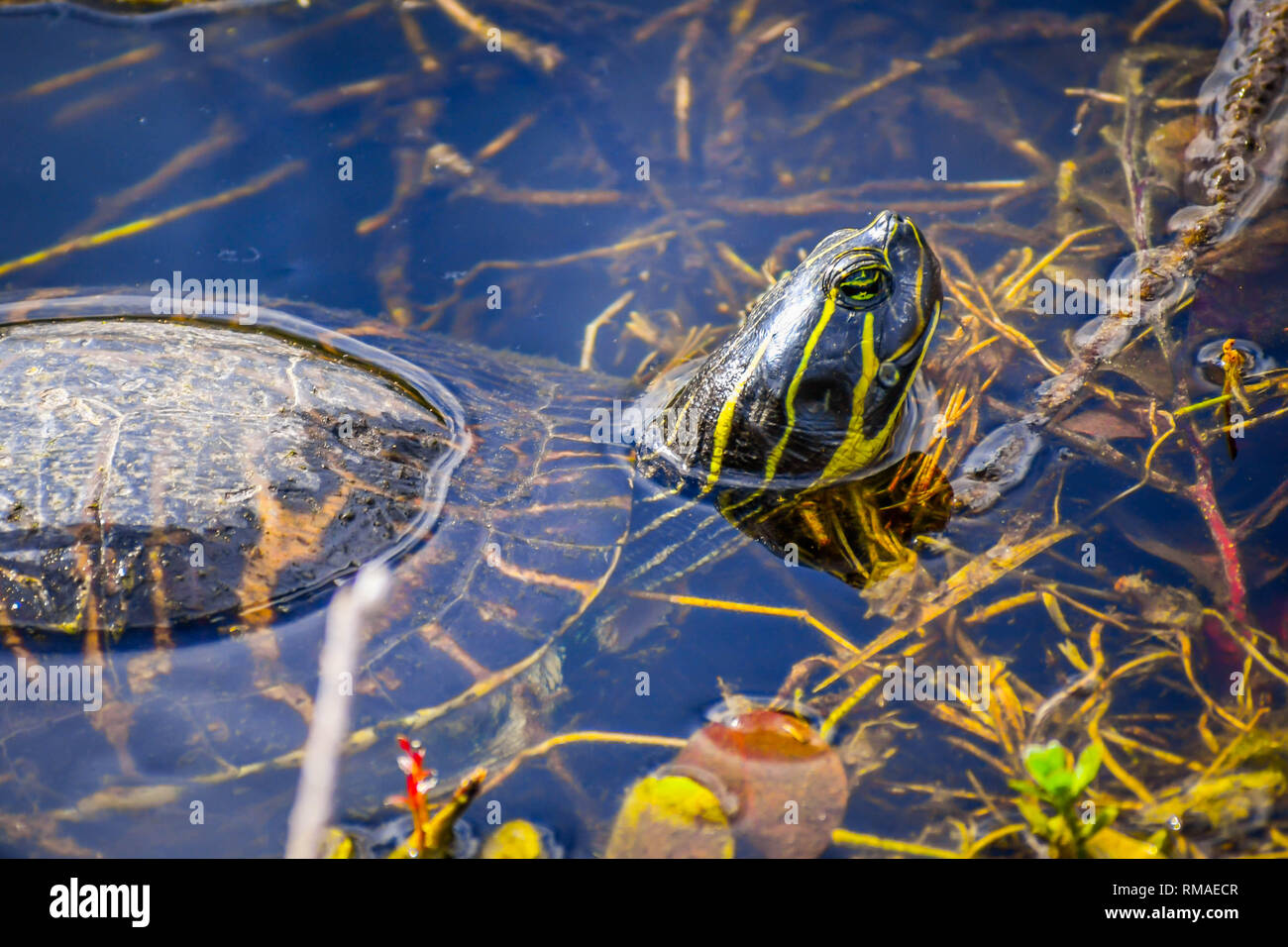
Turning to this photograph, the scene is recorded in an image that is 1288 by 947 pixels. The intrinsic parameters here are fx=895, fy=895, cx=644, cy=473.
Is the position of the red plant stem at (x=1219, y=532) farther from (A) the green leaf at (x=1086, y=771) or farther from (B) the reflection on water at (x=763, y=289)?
(A) the green leaf at (x=1086, y=771)

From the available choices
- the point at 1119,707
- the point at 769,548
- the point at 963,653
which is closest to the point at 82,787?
the point at 769,548

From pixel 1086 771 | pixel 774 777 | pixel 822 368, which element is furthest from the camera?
pixel 822 368

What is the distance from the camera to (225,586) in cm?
325

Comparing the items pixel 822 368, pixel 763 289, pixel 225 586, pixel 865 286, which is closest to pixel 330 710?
pixel 225 586

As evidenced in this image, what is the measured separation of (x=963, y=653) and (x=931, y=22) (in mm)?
4525

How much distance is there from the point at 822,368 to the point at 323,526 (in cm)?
207

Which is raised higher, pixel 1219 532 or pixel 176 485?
pixel 176 485

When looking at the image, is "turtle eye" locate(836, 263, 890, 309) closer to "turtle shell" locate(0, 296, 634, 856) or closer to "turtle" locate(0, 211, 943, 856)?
"turtle" locate(0, 211, 943, 856)

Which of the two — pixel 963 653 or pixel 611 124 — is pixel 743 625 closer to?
→ pixel 963 653

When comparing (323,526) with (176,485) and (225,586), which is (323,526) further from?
(176,485)

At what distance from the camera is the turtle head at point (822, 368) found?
361 cm

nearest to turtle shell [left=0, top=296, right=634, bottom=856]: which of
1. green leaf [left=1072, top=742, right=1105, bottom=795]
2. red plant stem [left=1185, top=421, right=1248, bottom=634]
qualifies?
green leaf [left=1072, top=742, right=1105, bottom=795]

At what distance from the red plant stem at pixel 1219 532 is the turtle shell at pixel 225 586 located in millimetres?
2491

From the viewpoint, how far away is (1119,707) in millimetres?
3303
